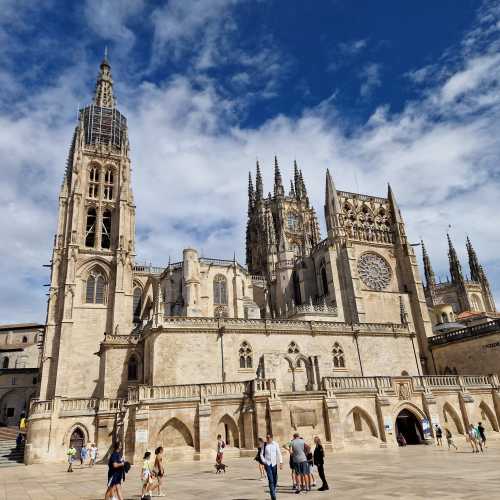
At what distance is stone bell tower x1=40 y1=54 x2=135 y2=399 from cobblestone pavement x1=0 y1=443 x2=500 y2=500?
18.8m

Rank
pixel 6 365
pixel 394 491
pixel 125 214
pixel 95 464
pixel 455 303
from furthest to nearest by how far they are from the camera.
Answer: pixel 455 303, pixel 6 365, pixel 125 214, pixel 95 464, pixel 394 491

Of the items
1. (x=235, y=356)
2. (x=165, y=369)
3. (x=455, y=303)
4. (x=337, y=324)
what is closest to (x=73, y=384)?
(x=165, y=369)

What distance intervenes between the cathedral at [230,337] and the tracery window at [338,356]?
3.6 inches

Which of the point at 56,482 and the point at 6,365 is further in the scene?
the point at 6,365

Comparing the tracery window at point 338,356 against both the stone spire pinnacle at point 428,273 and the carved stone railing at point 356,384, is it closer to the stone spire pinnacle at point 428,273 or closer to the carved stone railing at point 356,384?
the carved stone railing at point 356,384

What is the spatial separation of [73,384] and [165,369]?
14.2m

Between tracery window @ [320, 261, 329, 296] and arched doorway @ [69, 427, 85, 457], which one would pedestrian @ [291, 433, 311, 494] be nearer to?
arched doorway @ [69, 427, 85, 457]

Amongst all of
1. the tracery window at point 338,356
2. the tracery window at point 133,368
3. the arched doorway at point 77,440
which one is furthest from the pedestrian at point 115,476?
the tracery window at point 338,356

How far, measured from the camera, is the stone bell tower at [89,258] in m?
38.2

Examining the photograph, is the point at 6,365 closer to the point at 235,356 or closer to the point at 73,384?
the point at 73,384

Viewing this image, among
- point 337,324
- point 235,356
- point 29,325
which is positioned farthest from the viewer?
point 29,325

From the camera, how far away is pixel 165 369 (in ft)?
91.8

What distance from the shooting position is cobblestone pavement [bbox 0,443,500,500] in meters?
9.66

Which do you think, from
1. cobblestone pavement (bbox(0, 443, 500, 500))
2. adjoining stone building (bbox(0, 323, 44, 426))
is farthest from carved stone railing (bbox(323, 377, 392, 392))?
adjoining stone building (bbox(0, 323, 44, 426))
